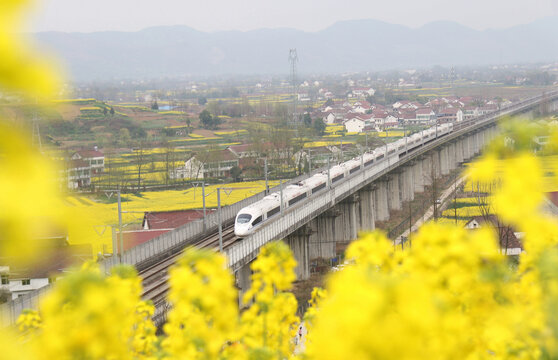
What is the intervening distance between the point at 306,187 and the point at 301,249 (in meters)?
3.53

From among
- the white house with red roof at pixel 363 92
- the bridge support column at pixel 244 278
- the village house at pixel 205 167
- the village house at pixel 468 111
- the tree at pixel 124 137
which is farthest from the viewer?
the white house with red roof at pixel 363 92

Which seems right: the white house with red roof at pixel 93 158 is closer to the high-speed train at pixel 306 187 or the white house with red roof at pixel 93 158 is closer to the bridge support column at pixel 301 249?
the high-speed train at pixel 306 187

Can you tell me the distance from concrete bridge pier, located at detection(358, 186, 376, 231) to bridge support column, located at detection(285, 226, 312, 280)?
972cm

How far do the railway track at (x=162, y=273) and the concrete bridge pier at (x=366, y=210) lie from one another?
40.3ft

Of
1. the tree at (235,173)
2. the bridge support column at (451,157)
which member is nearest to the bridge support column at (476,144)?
the bridge support column at (451,157)

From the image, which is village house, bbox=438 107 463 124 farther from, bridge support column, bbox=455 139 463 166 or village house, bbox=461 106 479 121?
bridge support column, bbox=455 139 463 166

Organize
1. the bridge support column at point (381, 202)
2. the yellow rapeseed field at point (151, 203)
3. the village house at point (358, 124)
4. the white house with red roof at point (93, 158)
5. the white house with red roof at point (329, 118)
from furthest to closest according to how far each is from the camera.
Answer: the white house with red roof at point (329, 118)
the village house at point (358, 124)
the white house with red roof at point (93, 158)
the bridge support column at point (381, 202)
the yellow rapeseed field at point (151, 203)

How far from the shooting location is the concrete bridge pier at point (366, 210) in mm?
37531

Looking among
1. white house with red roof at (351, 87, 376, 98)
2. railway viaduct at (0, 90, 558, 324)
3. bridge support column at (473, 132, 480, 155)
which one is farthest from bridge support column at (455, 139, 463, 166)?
white house with red roof at (351, 87, 376, 98)

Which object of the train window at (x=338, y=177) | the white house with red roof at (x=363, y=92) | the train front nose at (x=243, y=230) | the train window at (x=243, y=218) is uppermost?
the white house with red roof at (x=363, y=92)

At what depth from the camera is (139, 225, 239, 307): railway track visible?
702 inches

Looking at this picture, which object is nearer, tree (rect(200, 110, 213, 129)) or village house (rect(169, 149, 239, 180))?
village house (rect(169, 149, 239, 180))

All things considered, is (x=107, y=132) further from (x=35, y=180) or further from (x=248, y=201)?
(x=35, y=180)

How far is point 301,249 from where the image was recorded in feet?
91.7
